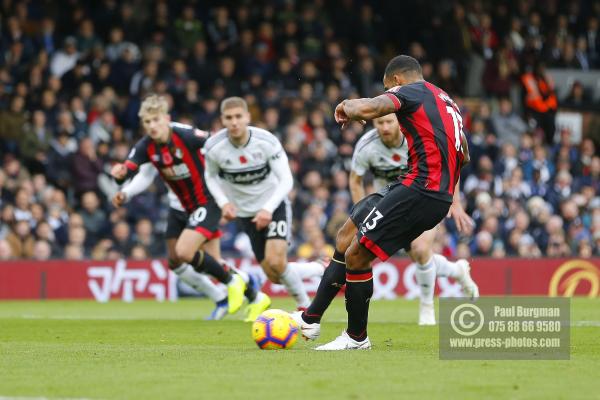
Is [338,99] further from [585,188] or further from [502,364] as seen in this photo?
[502,364]

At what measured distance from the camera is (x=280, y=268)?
1377 cm

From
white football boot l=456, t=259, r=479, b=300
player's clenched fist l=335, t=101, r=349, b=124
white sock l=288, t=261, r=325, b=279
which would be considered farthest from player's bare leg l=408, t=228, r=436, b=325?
player's clenched fist l=335, t=101, r=349, b=124

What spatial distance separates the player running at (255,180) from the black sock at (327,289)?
120 inches

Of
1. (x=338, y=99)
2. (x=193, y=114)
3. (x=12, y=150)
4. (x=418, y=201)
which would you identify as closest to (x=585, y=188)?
(x=338, y=99)

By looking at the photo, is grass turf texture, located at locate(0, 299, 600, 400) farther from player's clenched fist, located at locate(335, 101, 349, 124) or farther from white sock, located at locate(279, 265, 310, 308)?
player's clenched fist, located at locate(335, 101, 349, 124)

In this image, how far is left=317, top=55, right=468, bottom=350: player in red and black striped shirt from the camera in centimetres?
948

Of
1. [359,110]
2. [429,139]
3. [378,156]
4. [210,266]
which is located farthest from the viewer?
[210,266]

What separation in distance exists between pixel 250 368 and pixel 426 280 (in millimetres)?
5306

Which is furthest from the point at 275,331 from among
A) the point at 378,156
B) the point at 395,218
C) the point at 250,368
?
the point at 378,156

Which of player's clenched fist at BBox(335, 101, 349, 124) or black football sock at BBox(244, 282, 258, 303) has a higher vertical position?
player's clenched fist at BBox(335, 101, 349, 124)

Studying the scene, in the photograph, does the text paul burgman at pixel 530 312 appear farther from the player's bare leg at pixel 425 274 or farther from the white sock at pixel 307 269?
the white sock at pixel 307 269

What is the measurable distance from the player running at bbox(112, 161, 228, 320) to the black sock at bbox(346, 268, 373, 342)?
5.24m

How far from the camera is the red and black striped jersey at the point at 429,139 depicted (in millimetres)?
9508

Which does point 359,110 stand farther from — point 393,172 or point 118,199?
point 118,199
